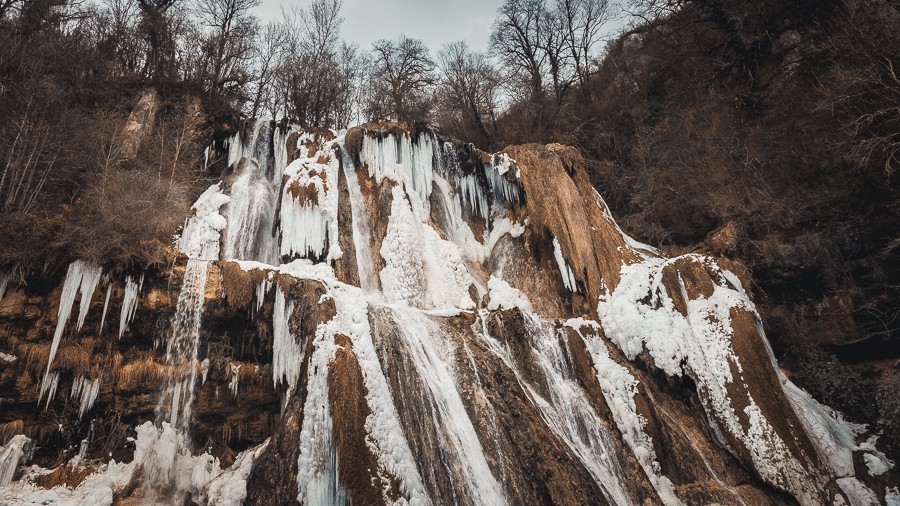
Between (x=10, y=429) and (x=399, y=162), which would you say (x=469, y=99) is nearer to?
(x=399, y=162)

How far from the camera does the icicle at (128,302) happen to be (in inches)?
271

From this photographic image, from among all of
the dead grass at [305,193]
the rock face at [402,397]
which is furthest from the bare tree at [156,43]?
the rock face at [402,397]

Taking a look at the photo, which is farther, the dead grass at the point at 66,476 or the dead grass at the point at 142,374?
the dead grass at the point at 142,374

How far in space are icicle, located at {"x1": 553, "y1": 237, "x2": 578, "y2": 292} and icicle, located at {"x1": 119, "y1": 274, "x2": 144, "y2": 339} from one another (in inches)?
340

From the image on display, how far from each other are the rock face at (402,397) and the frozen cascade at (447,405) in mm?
31

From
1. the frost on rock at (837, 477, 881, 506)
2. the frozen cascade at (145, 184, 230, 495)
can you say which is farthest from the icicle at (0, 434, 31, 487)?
the frost on rock at (837, 477, 881, 506)

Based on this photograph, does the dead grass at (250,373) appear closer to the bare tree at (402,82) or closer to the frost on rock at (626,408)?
the frost on rock at (626,408)

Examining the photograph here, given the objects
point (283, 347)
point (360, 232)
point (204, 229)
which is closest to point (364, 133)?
point (360, 232)

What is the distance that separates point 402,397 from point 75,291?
19.1 ft

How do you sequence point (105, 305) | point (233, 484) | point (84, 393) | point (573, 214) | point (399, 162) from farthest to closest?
point (399, 162), point (573, 214), point (105, 305), point (84, 393), point (233, 484)

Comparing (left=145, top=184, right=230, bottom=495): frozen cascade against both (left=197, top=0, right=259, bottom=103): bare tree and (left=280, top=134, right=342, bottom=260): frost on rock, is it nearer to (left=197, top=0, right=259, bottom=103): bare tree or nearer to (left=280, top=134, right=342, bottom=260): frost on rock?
(left=280, top=134, right=342, bottom=260): frost on rock

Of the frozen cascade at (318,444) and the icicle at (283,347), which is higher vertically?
the icicle at (283,347)

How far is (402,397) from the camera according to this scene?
19.1 feet

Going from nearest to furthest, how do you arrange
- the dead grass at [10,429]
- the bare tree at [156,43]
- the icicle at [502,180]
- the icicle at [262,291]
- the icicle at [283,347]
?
the dead grass at [10,429] → the icicle at [283,347] → the icicle at [262,291] → the icicle at [502,180] → the bare tree at [156,43]
